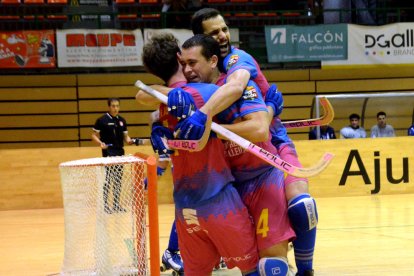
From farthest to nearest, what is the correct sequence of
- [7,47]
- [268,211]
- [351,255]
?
[7,47] → [351,255] → [268,211]

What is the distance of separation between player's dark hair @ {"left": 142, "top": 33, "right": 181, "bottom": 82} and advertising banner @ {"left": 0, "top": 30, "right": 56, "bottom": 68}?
40.2 ft

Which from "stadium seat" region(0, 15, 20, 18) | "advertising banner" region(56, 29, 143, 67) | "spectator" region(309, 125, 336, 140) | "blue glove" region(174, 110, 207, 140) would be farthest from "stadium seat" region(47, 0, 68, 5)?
"blue glove" region(174, 110, 207, 140)

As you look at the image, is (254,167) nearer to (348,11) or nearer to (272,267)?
(272,267)

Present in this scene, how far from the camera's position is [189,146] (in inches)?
152

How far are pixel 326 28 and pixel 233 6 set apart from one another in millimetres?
2753

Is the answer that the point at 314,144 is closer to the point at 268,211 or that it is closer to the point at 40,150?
the point at 40,150

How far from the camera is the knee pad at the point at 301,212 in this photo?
443cm

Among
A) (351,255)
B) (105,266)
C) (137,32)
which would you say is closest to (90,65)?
(137,32)

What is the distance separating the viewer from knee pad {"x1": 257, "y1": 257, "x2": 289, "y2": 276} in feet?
13.2

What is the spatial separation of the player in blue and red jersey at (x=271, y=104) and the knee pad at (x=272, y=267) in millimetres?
434

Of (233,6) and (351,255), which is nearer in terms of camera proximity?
(351,255)

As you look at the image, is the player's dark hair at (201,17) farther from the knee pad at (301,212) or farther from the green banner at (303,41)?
the green banner at (303,41)

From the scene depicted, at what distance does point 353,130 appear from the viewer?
1487cm

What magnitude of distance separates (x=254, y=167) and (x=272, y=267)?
59 centimetres
